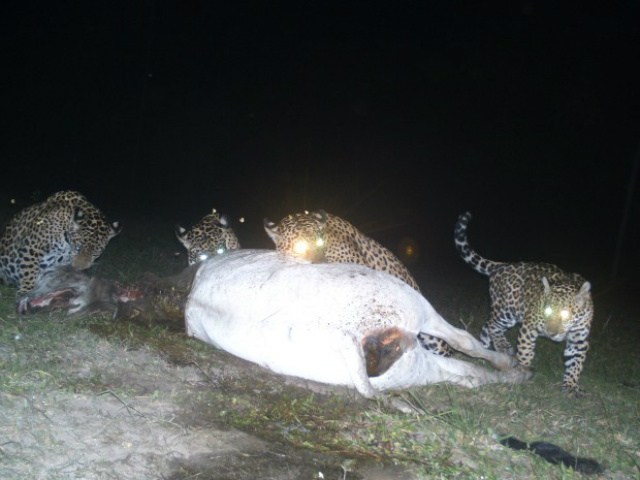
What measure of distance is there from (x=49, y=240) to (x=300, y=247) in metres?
3.04

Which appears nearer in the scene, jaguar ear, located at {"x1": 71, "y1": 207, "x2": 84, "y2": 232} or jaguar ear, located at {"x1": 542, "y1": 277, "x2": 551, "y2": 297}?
jaguar ear, located at {"x1": 542, "y1": 277, "x2": 551, "y2": 297}

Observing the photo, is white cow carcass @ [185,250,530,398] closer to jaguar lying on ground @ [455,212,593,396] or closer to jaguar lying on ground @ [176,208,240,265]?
jaguar lying on ground @ [455,212,593,396]

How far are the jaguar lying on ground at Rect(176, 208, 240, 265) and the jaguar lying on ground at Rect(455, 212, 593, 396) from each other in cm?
298

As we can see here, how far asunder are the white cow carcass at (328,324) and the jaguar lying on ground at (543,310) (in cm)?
194

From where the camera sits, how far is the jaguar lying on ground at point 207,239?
7.31 meters

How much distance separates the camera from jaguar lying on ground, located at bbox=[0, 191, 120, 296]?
22.5 ft

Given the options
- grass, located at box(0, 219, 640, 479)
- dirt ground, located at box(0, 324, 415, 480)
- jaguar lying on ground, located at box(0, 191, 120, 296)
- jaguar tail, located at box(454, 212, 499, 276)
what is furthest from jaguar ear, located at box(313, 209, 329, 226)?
jaguar lying on ground, located at box(0, 191, 120, 296)

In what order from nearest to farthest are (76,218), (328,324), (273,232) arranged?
(328,324) < (273,232) < (76,218)

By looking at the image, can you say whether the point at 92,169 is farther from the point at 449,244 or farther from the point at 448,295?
the point at 448,295

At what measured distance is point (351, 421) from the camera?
385 centimetres

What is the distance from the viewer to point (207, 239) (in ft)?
24.3

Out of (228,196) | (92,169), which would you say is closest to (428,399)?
(228,196)

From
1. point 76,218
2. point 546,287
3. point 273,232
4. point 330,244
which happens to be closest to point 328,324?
point 330,244

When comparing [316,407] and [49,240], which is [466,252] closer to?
[316,407]
